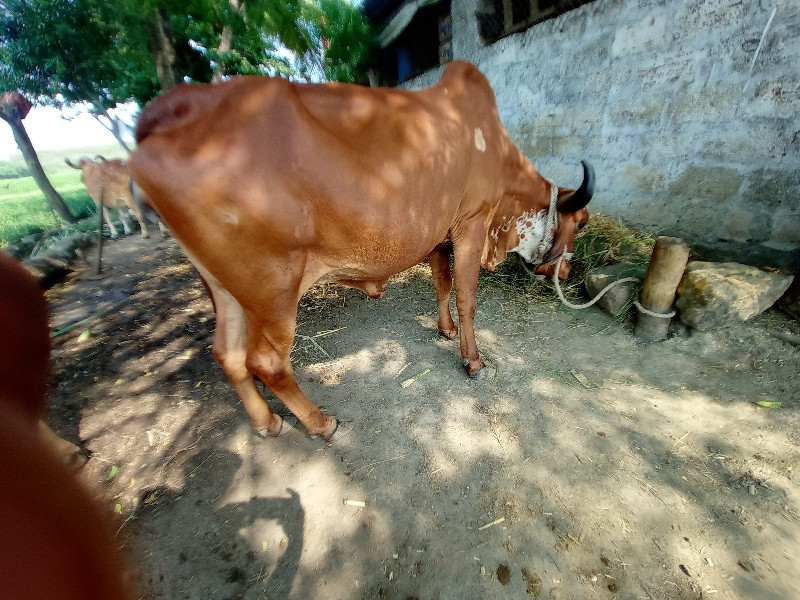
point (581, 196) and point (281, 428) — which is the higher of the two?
point (581, 196)

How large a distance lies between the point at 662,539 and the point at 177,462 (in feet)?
9.42

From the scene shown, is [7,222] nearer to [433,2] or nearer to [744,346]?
[433,2]

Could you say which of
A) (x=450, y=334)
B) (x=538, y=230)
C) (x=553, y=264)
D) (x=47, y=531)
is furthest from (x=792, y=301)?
(x=47, y=531)

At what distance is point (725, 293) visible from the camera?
116 inches

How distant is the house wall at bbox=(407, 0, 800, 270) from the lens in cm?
305

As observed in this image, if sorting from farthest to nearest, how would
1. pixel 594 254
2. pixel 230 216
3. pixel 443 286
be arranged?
pixel 594 254, pixel 443 286, pixel 230 216

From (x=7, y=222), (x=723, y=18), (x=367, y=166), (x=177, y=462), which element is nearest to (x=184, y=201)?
(x=367, y=166)

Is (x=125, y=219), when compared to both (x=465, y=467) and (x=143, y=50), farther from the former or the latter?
(x=465, y=467)

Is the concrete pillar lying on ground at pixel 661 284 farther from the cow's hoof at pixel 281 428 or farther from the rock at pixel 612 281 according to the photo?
the cow's hoof at pixel 281 428

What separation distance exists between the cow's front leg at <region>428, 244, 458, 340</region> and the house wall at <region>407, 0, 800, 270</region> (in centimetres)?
260

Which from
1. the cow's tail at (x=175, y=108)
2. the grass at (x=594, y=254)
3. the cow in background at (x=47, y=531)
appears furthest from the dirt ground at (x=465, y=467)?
the cow's tail at (x=175, y=108)

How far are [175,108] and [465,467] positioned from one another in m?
2.50

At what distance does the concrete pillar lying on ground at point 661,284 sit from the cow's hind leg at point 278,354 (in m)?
3.04

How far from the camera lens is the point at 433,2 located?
7027 mm
